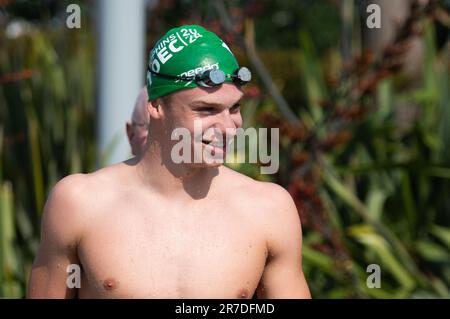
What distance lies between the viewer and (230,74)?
194 cm

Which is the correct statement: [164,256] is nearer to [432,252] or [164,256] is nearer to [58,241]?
[58,241]

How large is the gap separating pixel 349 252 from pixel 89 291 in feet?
7.79

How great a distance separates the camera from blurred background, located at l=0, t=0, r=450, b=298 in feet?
12.9

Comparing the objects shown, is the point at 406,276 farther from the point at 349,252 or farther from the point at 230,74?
the point at 230,74

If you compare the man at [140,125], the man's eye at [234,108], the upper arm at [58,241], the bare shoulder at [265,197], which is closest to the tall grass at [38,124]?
the man at [140,125]

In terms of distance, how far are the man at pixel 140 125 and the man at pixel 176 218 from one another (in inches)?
17.9

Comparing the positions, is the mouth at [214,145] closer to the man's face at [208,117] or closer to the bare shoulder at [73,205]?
the man's face at [208,117]

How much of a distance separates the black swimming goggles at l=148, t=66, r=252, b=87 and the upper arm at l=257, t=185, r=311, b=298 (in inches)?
10.9

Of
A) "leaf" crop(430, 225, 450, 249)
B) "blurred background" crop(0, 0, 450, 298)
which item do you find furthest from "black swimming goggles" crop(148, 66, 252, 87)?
"leaf" crop(430, 225, 450, 249)

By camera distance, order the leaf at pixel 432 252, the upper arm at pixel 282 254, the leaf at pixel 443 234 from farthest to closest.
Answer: the leaf at pixel 432 252
the leaf at pixel 443 234
the upper arm at pixel 282 254

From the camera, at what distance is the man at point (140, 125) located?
2.48 m

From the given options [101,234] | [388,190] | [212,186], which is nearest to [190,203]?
[212,186]

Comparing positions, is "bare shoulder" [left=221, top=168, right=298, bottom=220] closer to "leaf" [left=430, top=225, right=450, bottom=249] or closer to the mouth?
the mouth
